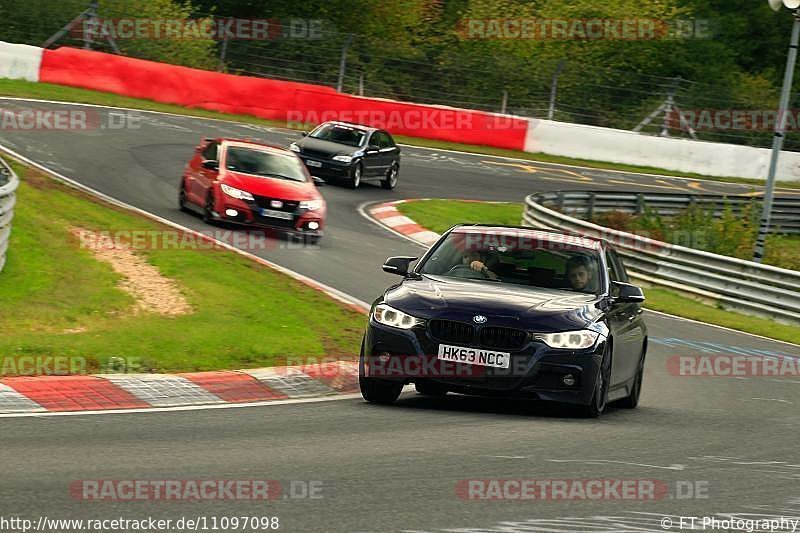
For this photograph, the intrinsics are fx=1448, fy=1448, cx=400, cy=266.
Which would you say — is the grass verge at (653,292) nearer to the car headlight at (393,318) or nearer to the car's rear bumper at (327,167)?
the car's rear bumper at (327,167)

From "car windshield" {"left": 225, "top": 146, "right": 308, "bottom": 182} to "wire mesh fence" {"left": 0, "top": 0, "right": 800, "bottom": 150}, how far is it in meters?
19.9

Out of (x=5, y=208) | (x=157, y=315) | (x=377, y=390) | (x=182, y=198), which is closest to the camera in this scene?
(x=377, y=390)

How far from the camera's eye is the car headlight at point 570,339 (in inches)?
416

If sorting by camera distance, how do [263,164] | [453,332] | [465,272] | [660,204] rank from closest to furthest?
[453,332] → [465,272] → [263,164] → [660,204]

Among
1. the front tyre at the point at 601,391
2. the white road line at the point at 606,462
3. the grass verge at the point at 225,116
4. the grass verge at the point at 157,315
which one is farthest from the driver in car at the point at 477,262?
the grass verge at the point at 225,116

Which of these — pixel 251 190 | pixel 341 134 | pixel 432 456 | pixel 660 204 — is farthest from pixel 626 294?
pixel 341 134

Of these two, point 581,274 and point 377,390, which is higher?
point 581,274

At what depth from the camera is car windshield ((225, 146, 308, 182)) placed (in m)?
23.2

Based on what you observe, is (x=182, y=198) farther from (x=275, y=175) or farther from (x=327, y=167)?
(x=327, y=167)

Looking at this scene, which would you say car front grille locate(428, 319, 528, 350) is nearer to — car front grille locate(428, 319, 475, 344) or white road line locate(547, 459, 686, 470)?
car front grille locate(428, 319, 475, 344)

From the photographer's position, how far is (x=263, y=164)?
23469 mm

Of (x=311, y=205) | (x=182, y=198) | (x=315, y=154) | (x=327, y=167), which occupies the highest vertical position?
(x=311, y=205)

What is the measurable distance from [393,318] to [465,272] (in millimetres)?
1179

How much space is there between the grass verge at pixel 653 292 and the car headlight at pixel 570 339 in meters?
11.3
